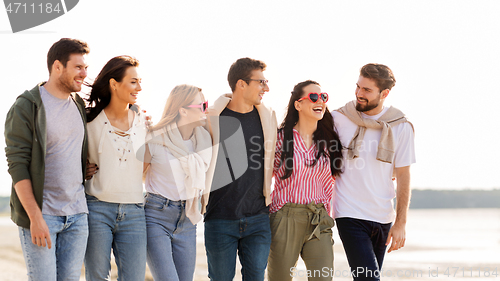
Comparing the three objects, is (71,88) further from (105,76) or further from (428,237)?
(428,237)

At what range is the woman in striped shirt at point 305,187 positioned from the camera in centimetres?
482

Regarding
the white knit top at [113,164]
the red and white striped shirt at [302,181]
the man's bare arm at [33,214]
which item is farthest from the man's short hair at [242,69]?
the man's bare arm at [33,214]

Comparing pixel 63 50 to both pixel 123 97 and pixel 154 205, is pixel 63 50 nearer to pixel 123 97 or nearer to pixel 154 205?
pixel 123 97

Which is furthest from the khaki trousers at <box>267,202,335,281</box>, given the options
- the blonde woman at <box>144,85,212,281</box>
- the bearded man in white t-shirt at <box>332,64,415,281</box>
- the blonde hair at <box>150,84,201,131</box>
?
the blonde hair at <box>150,84,201,131</box>

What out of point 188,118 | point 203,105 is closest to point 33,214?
point 188,118

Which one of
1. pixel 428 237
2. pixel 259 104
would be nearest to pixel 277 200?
pixel 259 104

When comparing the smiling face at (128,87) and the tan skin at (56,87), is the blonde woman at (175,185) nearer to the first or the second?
the smiling face at (128,87)

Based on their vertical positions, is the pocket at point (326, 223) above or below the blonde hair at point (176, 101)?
below

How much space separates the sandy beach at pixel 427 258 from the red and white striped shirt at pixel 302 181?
3.44 m

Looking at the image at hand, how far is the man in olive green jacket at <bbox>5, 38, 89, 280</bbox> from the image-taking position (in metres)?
3.81

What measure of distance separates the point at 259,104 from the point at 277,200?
1.06 metres

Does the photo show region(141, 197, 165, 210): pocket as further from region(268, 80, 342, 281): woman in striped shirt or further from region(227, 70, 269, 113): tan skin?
region(227, 70, 269, 113): tan skin

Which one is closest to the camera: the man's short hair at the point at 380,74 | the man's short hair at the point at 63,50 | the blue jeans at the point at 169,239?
the man's short hair at the point at 63,50

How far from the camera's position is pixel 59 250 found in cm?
396
